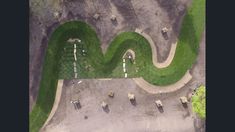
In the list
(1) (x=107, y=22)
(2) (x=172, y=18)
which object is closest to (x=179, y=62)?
(2) (x=172, y=18)

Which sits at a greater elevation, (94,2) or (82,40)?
(94,2)

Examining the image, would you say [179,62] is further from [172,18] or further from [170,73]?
Result: [172,18]

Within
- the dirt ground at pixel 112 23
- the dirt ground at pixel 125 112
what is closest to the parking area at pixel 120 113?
the dirt ground at pixel 125 112

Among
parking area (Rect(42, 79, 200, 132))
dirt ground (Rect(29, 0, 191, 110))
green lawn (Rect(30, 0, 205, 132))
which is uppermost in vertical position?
dirt ground (Rect(29, 0, 191, 110))

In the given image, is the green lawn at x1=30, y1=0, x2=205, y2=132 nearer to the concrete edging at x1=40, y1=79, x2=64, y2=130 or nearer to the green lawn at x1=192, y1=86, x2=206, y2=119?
the concrete edging at x1=40, y1=79, x2=64, y2=130

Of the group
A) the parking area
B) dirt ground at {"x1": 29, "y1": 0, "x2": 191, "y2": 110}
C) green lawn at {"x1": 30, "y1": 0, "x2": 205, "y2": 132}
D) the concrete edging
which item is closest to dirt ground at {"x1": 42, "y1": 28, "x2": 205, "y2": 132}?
the parking area

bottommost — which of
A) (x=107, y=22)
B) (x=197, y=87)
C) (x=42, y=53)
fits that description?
(x=197, y=87)
